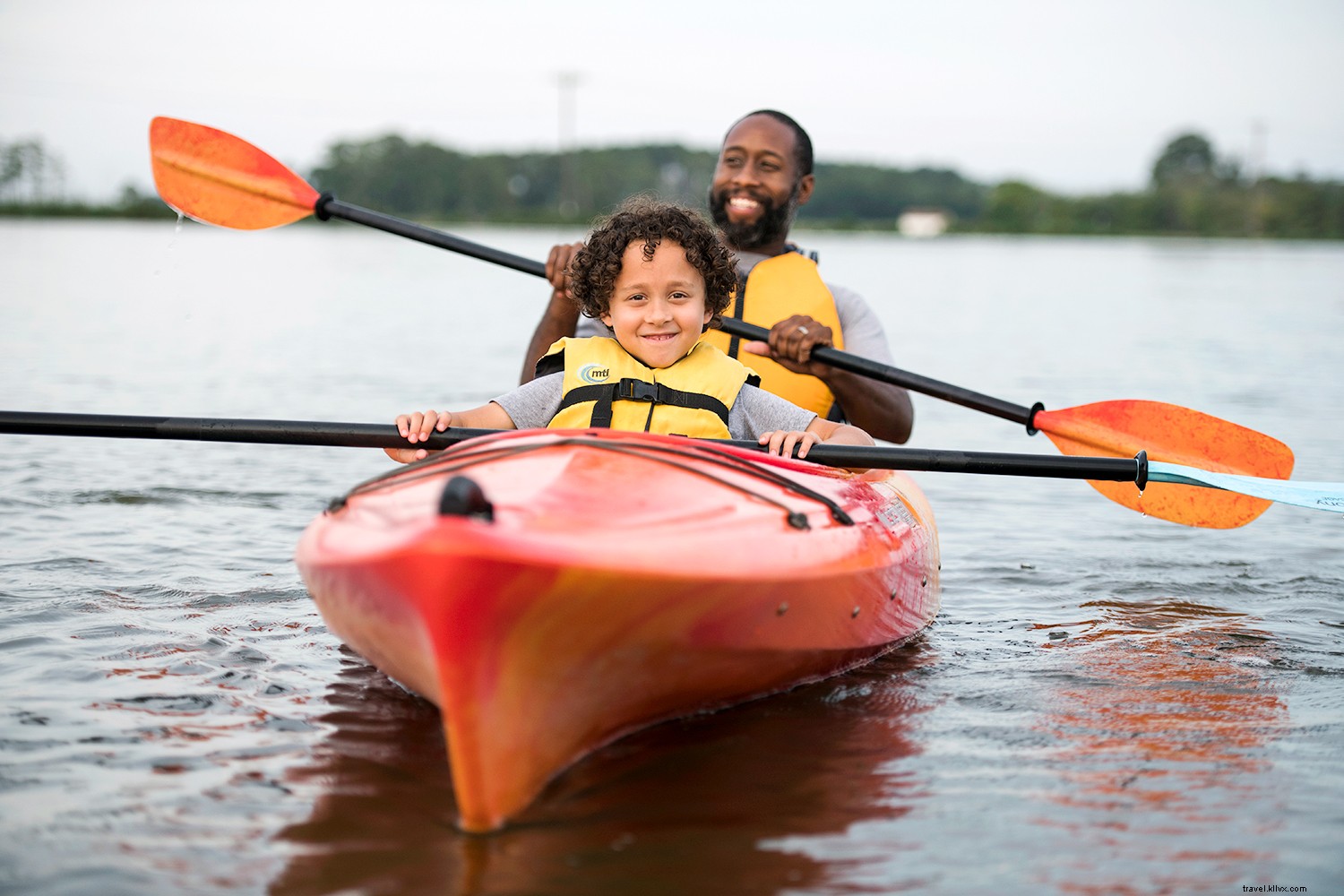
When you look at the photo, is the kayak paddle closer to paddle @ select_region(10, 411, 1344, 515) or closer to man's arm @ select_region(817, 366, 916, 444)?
paddle @ select_region(10, 411, 1344, 515)

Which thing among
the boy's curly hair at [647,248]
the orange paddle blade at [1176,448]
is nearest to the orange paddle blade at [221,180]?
the boy's curly hair at [647,248]

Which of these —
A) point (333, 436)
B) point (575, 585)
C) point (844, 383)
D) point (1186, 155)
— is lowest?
point (575, 585)

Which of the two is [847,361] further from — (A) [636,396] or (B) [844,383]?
(A) [636,396]

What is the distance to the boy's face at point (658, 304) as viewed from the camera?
3.26 metres

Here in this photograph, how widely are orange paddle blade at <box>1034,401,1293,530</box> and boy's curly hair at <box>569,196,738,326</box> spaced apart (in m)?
1.63

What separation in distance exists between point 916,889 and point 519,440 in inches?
50.0

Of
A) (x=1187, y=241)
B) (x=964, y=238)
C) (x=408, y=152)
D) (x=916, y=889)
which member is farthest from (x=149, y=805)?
(x=408, y=152)

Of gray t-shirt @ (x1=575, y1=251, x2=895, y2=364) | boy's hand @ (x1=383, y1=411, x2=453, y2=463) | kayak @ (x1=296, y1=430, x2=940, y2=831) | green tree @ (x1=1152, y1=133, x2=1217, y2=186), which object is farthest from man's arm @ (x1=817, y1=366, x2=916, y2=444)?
green tree @ (x1=1152, y1=133, x2=1217, y2=186)

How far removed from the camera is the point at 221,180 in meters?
5.15

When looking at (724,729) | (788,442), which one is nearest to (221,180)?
(788,442)

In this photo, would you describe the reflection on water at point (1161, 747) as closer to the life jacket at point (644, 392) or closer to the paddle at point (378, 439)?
the paddle at point (378, 439)

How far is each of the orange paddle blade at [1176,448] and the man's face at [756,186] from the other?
121 centimetres

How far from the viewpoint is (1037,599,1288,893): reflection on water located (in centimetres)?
238

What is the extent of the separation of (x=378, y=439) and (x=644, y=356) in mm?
729
